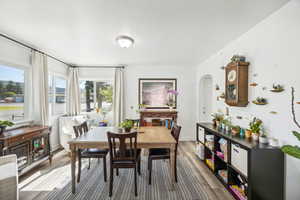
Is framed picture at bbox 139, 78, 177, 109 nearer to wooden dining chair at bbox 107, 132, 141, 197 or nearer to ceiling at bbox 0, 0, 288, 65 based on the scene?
ceiling at bbox 0, 0, 288, 65

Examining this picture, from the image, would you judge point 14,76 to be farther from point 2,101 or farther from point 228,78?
point 228,78

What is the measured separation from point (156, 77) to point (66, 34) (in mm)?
2789

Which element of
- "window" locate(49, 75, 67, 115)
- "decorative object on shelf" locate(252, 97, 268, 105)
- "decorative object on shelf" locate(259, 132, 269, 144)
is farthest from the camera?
"window" locate(49, 75, 67, 115)

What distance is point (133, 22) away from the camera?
6.27ft

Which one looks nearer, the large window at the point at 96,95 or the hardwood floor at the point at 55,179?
the hardwood floor at the point at 55,179

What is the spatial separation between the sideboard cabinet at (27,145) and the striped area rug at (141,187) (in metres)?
0.77

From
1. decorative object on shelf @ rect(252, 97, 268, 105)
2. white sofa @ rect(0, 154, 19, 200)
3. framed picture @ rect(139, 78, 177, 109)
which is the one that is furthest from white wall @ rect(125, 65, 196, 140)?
white sofa @ rect(0, 154, 19, 200)

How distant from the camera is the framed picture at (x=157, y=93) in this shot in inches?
175

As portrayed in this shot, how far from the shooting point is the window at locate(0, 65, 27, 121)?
241cm

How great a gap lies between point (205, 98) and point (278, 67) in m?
2.68

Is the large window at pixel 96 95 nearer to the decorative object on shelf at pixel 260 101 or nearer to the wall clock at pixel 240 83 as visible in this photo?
the wall clock at pixel 240 83

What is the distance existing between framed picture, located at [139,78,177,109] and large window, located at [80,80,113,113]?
113 cm

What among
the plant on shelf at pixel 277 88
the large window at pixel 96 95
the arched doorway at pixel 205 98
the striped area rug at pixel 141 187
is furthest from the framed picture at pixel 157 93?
the plant on shelf at pixel 277 88

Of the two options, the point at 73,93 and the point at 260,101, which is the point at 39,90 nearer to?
the point at 73,93
